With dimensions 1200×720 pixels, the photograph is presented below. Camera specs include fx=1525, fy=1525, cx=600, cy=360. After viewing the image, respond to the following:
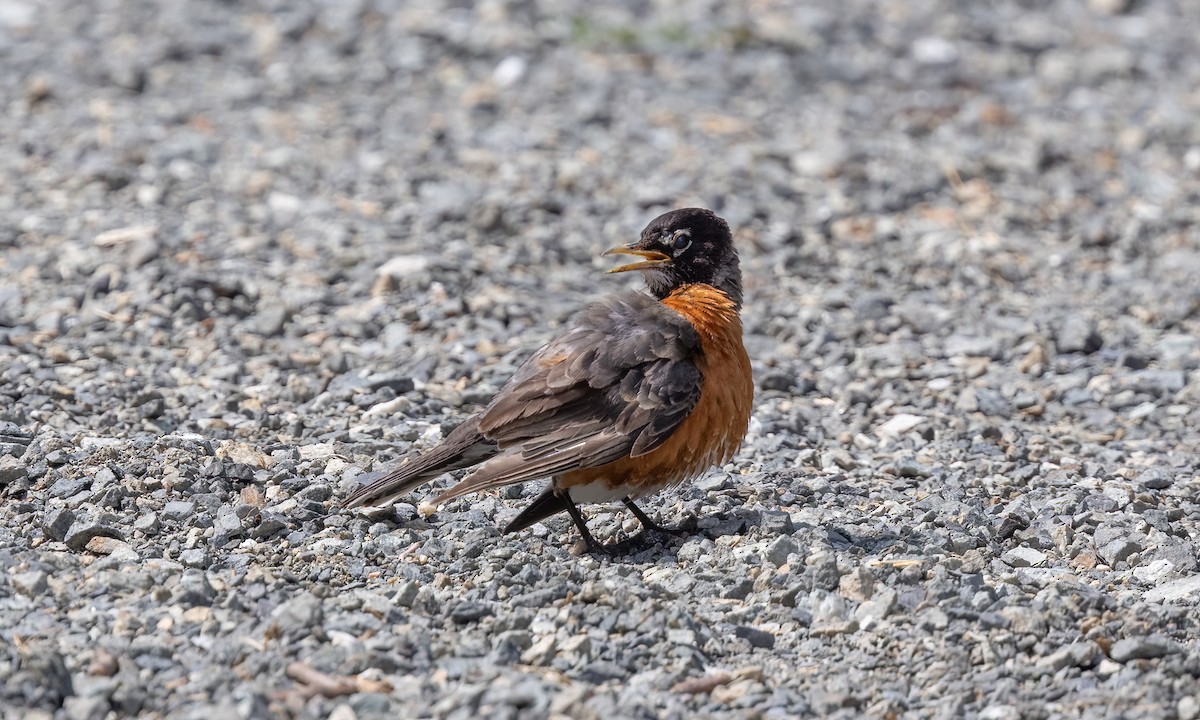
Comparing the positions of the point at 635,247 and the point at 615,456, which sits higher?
the point at 635,247

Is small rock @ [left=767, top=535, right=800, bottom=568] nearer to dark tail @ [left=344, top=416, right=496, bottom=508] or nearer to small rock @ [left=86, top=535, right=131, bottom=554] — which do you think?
dark tail @ [left=344, top=416, right=496, bottom=508]

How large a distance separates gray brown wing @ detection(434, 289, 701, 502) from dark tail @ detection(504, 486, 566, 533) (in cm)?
26

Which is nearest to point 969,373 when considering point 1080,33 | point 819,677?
point 819,677

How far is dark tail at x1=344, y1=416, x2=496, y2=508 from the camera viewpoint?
634 centimetres

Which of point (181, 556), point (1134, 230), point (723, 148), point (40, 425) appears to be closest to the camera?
point (181, 556)

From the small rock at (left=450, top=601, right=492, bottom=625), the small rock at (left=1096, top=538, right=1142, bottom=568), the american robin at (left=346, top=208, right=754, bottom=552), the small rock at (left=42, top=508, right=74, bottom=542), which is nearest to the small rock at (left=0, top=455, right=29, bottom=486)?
the small rock at (left=42, top=508, right=74, bottom=542)

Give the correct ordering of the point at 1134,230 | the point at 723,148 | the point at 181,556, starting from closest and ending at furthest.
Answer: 1. the point at 181,556
2. the point at 1134,230
3. the point at 723,148

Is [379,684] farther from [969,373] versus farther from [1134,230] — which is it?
[1134,230]

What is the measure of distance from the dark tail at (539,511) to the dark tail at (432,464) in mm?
292

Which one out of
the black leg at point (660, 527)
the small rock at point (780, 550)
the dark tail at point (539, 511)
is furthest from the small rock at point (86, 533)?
the small rock at point (780, 550)

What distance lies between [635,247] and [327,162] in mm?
5181

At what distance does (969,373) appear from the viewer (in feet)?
29.7

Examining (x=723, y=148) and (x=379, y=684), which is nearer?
(x=379, y=684)

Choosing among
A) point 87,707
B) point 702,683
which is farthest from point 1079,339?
point 87,707
